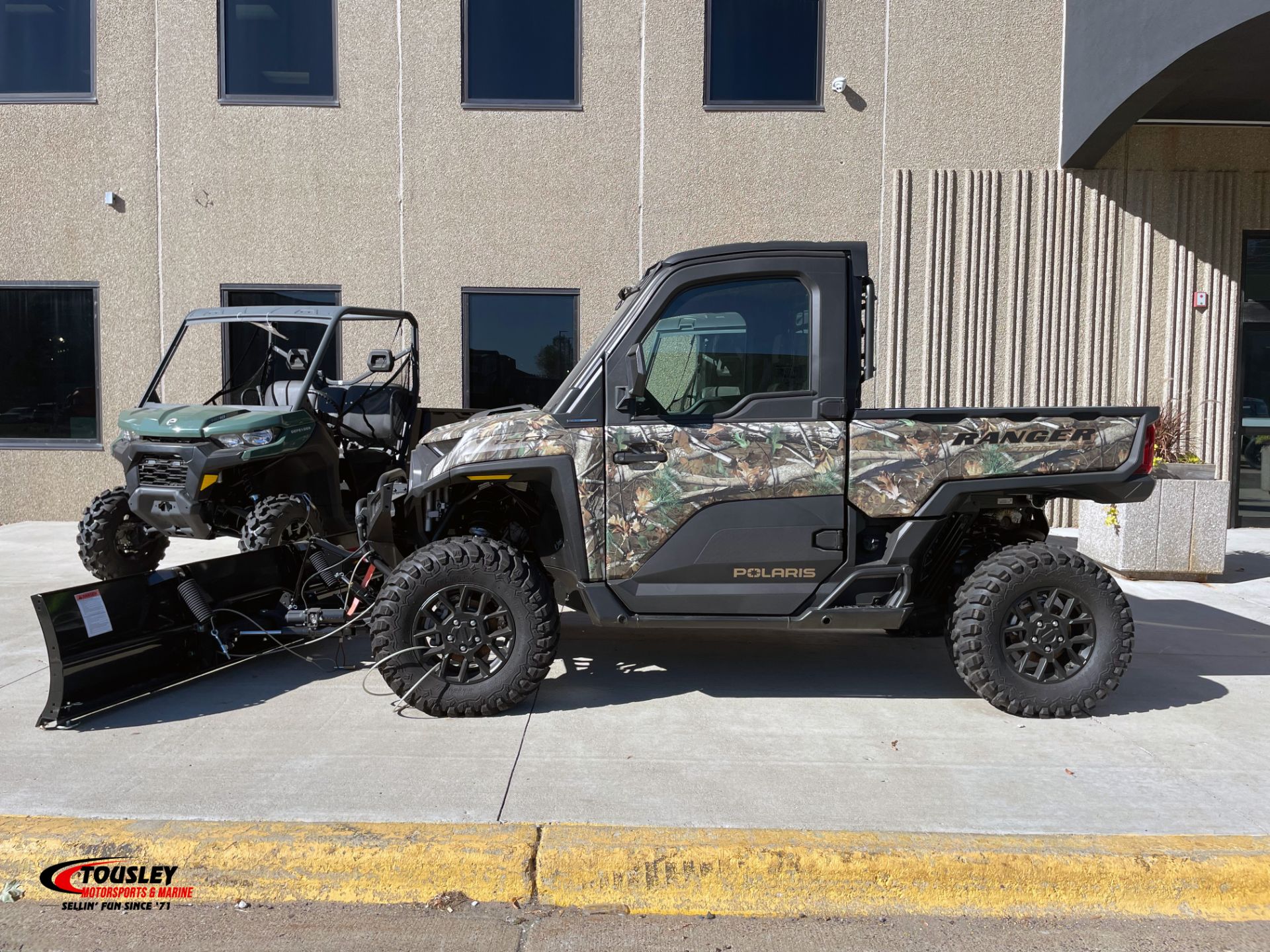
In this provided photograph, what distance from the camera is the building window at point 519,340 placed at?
34.1 feet

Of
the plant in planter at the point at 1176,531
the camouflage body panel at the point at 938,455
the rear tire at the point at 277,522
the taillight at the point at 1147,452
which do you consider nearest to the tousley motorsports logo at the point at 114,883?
the camouflage body panel at the point at 938,455

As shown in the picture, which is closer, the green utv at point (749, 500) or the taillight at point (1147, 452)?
the green utv at point (749, 500)

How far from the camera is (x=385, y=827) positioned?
3363 mm

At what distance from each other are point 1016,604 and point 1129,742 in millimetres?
771

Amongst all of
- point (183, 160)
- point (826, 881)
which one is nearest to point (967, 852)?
point (826, 881)

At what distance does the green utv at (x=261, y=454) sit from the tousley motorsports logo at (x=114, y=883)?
136 inches

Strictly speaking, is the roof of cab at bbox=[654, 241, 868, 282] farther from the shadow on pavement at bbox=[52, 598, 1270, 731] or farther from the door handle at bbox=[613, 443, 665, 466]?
the shadow on pavement at bbox=[52, 598, 1270, 731]

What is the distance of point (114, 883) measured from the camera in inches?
125

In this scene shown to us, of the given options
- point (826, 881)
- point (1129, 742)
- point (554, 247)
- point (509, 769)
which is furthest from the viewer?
point (554, 247)

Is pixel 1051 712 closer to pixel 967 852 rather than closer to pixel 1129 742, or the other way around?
pixel 1129 742

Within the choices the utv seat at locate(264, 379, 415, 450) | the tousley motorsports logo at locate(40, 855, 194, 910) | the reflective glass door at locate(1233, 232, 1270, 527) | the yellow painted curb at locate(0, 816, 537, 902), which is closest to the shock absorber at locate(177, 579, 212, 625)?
the yellow painted curb at locate(0, 816, 537, 902)

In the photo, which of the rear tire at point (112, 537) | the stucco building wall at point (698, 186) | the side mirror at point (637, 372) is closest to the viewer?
the side mirror at point (637, 372)

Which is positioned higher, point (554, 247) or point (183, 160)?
point (183, 160)

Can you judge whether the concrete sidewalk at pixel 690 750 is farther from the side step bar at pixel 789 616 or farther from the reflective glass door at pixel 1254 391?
the reflective glass door at pixel 1254 391
